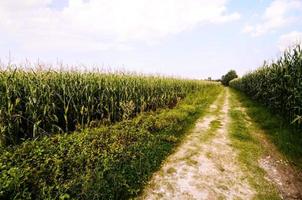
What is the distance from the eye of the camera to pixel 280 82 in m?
11.1

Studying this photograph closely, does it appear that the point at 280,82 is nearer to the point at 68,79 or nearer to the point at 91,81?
the point at 91,81

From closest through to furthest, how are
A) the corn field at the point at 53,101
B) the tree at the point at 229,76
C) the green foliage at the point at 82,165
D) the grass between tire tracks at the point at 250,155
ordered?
the green foliage at the point at 82,165 → the grass between tire tracks at the point at 250,155 → the corn field at the point at 53,101 → the tree at the point at 229,76

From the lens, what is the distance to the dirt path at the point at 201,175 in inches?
182

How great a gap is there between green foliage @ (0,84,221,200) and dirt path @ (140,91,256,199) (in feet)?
1.06

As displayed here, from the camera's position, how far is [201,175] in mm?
5375

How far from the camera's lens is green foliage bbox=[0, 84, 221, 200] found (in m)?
3.18

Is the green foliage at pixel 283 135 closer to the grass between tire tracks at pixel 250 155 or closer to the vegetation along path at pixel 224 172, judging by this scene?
the vegetation along path at pixel 224 172

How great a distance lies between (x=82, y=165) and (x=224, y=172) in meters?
3.17

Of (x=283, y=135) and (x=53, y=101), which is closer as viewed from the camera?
(x=53, y=101)

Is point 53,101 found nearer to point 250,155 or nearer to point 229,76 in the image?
point 250,155

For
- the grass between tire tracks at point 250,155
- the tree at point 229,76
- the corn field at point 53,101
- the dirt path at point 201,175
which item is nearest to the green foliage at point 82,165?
the dirt path at point 201,175

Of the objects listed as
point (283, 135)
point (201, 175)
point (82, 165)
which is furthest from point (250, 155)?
point (82, 165)

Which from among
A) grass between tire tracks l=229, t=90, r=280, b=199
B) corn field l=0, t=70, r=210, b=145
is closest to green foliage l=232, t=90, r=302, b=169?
grass between tire tracks l=229, t=90, r=280, b=199

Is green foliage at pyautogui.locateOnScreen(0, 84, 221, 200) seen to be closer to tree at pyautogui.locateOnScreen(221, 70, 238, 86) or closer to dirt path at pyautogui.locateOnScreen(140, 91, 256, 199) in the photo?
dirt path at pyautogui.locateOnScreen(140, 91, 256, 199)
